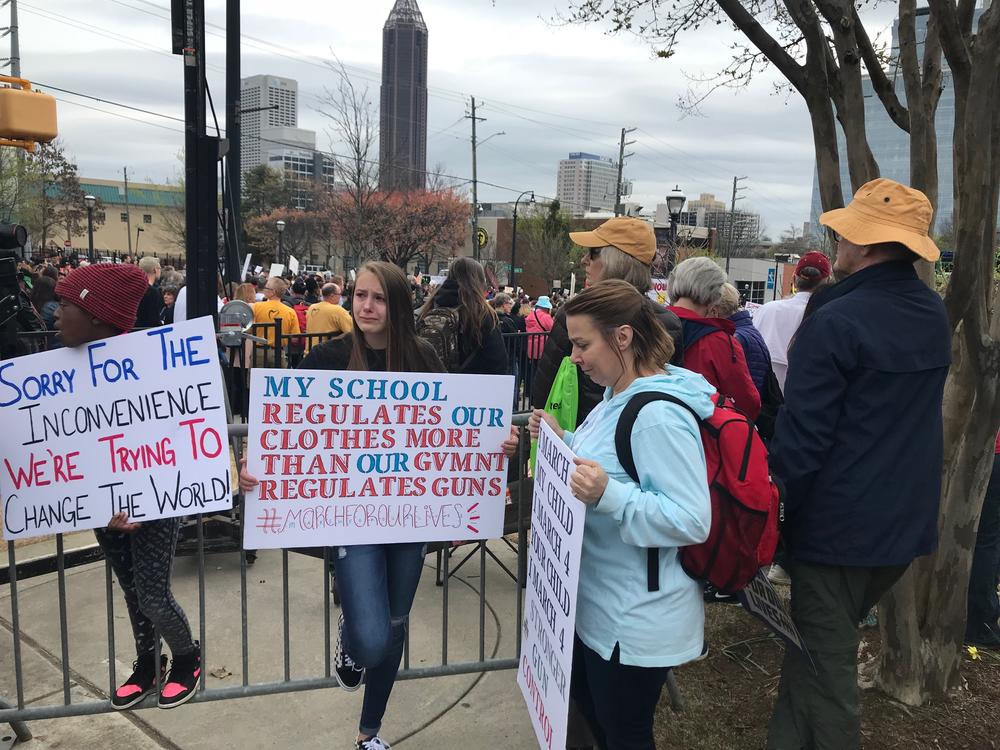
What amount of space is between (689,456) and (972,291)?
1905mm

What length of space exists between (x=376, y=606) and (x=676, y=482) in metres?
1.25

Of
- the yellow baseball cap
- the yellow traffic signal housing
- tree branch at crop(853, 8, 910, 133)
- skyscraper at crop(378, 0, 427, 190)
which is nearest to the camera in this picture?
the yellow baseball cap

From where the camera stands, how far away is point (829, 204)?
3643 mm

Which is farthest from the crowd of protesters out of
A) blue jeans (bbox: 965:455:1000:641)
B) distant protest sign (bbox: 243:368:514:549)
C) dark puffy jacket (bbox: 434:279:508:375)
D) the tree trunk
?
blue jeans (bbox: 965:455:1000:641)


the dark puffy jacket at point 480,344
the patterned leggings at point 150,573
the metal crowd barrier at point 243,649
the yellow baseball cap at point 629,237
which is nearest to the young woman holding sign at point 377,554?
the metal crowd barrier at point 243,649

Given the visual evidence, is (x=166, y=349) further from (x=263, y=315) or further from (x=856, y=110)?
(x=263, y=315)

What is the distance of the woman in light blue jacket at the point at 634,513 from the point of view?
2.00m

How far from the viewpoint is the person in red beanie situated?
2570mm

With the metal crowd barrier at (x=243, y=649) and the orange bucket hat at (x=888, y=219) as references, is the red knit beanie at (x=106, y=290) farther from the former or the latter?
the orange bucket hat at (x=888, y=219)

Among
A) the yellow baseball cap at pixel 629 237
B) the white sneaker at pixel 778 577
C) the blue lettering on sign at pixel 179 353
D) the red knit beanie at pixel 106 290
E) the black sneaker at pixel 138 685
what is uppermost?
the yellow baseball cap at pixel 629 237

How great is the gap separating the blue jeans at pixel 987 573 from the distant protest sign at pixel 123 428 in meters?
3.80

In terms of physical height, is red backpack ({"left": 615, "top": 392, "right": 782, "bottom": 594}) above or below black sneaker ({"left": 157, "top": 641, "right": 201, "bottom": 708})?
above

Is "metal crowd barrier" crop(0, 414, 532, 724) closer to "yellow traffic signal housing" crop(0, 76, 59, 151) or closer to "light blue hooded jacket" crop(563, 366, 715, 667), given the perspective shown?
"light blue hooded jacket" crop(563, 366, 715, 667)

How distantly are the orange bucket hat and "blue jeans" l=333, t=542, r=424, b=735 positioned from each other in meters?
1.91
